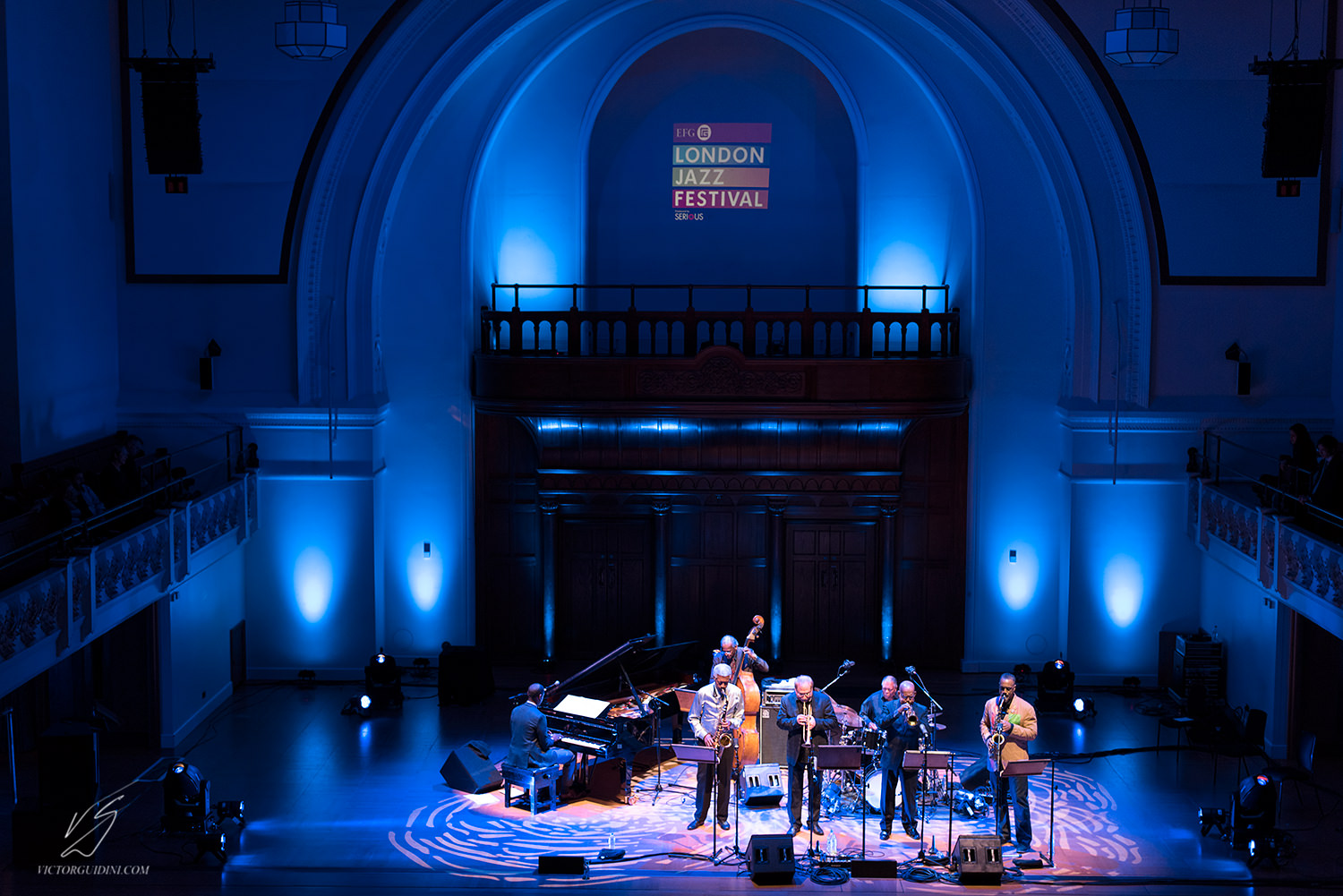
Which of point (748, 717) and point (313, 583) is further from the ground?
point (313, 583)

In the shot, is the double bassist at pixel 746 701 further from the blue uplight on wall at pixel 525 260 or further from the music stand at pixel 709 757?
the blue uplight on wall at pixel 525 260

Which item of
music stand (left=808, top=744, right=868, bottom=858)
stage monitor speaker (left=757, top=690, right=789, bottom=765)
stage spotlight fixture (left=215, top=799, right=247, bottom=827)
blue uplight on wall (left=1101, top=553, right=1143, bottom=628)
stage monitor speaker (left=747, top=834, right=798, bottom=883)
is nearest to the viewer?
stage monitor speaker (left=747, top=834, right=798, bottom=883)

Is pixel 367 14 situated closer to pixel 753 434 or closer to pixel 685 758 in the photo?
pixel 753 434

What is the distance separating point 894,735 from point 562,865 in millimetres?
3222

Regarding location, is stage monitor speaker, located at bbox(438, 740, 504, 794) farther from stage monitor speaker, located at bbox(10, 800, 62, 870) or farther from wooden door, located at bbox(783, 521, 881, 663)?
wooden door, located at bbox(783, 521, 881, 663)

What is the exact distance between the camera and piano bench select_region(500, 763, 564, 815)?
13.2 meters

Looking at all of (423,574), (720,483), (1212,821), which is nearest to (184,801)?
(423,574)

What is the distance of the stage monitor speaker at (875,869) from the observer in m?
11.6

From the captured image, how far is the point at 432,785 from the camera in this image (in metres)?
13.9

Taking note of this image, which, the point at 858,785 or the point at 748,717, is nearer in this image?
the point at 858,785

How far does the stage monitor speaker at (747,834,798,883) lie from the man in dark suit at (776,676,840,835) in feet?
2.46

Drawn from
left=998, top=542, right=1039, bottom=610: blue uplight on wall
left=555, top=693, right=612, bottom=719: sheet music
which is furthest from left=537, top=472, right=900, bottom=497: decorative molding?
left=555, top=693, right=612, bottom=719: sheet music

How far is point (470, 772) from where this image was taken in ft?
44.8

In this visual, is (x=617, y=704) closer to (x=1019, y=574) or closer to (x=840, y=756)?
(x=840, y=756)
